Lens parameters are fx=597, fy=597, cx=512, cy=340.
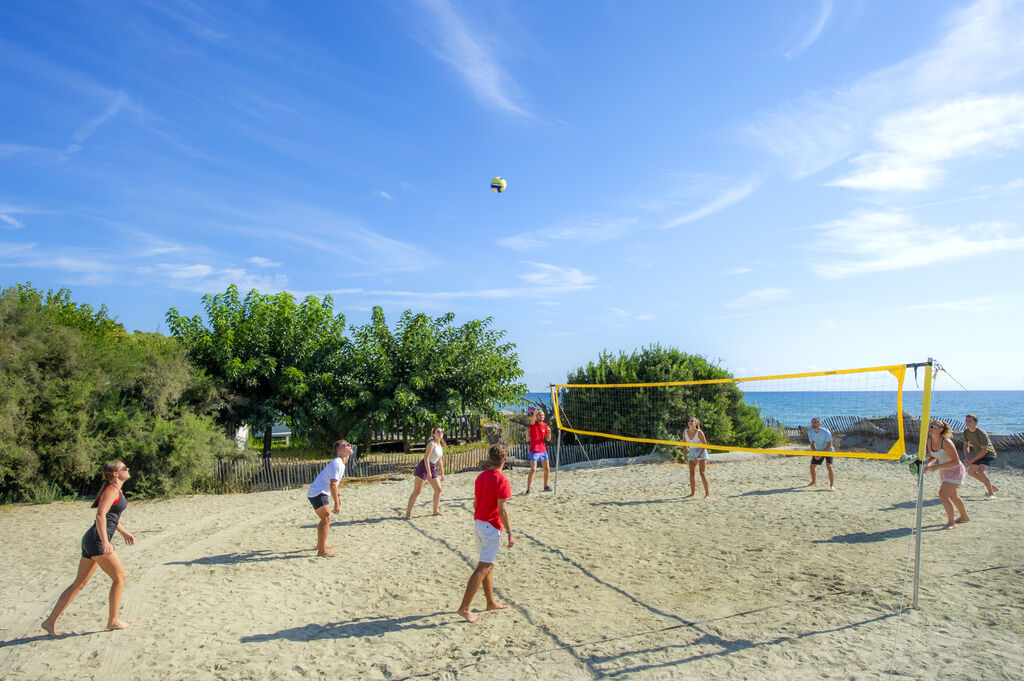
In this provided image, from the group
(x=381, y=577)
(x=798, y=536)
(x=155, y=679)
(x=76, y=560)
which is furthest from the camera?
(x=798, y=536)

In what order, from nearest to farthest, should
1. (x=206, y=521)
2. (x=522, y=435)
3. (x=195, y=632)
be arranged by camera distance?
(x=195, y=632), (x=206, y=521), (x=522, y=435)

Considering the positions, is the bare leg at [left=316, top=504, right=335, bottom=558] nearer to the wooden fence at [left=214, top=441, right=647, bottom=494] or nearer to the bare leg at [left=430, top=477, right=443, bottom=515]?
the bare leg at [left=430, top=477, right=443, bottom=515]

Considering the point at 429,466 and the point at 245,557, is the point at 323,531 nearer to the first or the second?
the point at 245,557

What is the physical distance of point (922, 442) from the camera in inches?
219

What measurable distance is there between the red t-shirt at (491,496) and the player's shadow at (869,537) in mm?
5010

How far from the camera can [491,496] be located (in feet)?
18.0

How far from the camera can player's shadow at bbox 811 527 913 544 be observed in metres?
8.04

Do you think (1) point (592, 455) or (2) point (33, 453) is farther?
(1) point (592, 455)

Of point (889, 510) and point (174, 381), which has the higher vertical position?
point (174, 381)

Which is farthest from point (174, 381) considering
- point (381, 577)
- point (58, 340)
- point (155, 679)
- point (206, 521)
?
point (155, 679)

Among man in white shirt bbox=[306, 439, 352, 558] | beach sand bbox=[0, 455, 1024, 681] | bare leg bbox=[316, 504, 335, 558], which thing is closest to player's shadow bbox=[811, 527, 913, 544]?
beach sand bbox=[0, 455, 1024, 681]

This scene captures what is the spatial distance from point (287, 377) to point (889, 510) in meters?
13.2

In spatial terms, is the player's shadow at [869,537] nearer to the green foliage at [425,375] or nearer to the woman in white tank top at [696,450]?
the woman in white tank top at [696,450]

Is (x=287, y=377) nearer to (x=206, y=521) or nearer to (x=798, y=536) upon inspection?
(x=206, y=521)
